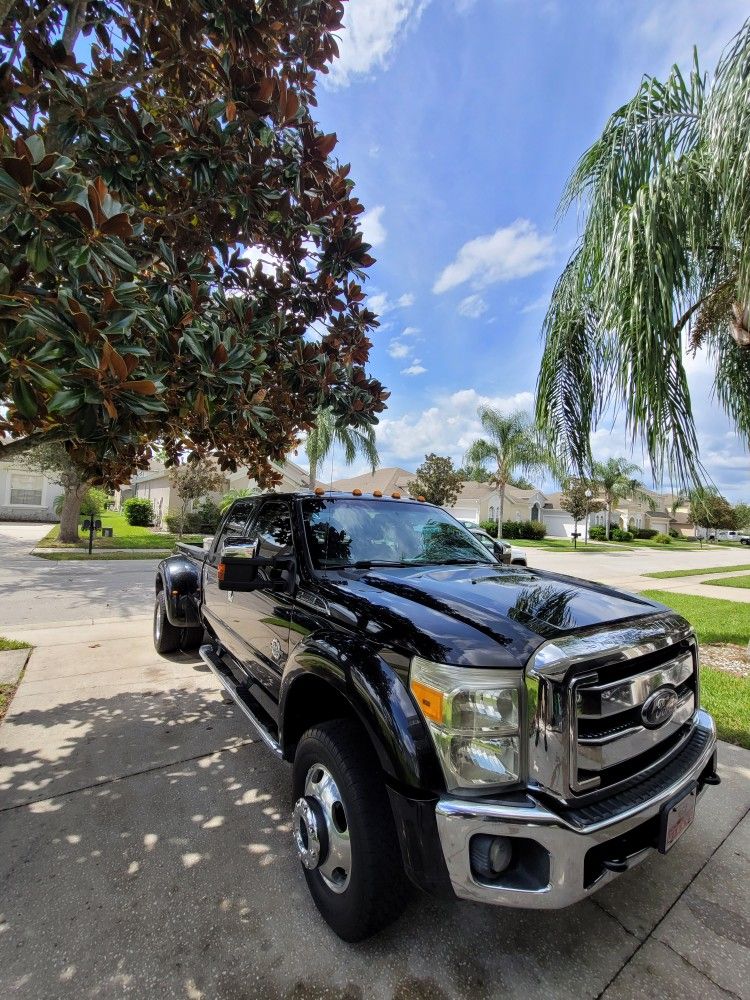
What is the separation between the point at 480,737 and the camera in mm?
1675

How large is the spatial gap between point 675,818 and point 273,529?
262 cm

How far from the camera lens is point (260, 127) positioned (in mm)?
3369

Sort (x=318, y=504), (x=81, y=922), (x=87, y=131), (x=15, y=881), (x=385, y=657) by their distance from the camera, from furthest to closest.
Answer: (x=318, y=504)
(x=87, y=131)
(x=15, y=881)
(x=81, y=922)
(x=385, y=657)

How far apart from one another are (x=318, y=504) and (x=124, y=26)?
3863mm

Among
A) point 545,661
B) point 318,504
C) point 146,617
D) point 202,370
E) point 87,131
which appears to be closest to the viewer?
point 545,661

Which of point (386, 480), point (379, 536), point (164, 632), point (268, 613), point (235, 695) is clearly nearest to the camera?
point (268, 613)

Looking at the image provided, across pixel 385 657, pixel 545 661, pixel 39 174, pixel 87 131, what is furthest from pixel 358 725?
pixel 87 131

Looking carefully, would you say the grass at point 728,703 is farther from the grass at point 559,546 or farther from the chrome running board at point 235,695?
the grass at point 559,546

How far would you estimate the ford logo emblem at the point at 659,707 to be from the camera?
194 centimetres

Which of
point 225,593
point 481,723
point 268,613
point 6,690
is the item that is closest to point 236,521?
point 225,593

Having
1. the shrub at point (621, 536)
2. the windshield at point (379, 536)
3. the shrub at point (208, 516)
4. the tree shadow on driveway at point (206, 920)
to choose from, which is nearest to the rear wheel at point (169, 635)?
the tree shadow on driveway at point (206, 920)

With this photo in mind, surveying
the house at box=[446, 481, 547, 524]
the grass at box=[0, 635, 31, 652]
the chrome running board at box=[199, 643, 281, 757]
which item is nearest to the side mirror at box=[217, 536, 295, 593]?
the chrome running board at box=[199, 643, 281, 757]

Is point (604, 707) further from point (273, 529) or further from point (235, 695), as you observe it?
point (235, 695)

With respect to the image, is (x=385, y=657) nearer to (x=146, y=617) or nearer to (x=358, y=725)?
(x=358, y=725)
